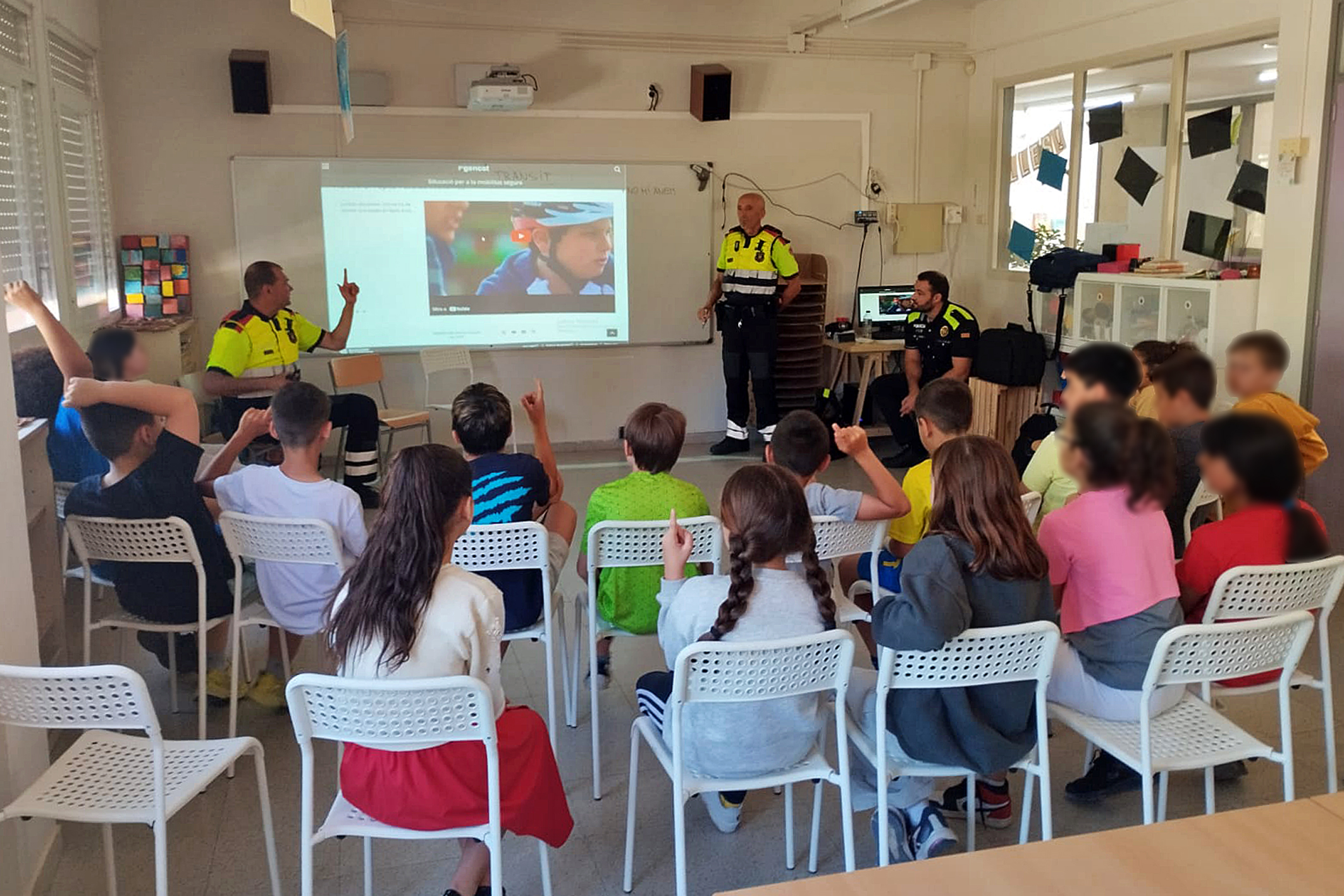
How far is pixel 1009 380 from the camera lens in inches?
54.4

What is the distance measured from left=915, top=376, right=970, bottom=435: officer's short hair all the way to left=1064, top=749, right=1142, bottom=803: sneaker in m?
1.28

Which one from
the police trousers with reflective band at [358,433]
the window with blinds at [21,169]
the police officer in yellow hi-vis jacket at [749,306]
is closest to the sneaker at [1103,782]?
the window with blinds at [21,169]

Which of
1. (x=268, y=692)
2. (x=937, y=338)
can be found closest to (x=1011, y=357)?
(x=937, y=338)

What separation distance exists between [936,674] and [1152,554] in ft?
1.55

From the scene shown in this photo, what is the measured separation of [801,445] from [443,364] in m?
4.04

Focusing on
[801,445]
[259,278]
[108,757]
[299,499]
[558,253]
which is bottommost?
[108,757]

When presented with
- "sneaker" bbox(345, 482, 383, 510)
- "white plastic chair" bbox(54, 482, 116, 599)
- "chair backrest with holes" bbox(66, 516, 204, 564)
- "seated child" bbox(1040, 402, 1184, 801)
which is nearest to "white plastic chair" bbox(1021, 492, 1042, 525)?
"seated child" bbox(1040, 402, 1184, 801)

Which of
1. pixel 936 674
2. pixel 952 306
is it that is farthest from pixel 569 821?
pixel 952 306

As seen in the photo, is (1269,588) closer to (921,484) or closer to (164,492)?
(921,484)

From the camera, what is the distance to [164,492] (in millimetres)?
2742

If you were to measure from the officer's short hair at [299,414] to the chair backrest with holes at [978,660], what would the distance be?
4.59 ft

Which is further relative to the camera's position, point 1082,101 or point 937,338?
point 937,338

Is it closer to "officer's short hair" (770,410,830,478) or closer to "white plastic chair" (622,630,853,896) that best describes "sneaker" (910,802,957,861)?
"white plastic chair" (622,630,853,896)

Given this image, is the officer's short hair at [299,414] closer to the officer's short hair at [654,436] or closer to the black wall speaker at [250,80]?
the officer's short hair at [654,436]
